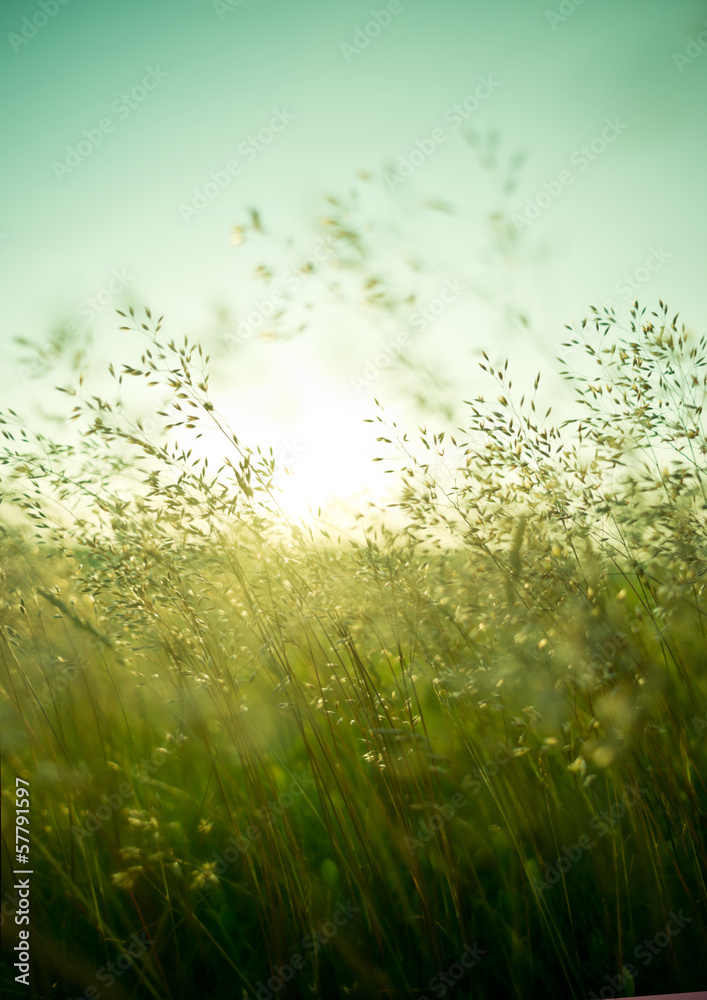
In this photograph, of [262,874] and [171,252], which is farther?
[171,252]

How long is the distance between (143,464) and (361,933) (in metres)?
1.03

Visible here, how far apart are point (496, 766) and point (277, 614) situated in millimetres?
535

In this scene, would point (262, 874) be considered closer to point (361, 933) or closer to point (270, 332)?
point (361, 933)

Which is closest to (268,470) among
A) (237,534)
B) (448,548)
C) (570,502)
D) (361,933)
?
(237,534)

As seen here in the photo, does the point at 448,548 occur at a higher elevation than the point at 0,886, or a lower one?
higher

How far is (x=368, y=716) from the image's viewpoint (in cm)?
121

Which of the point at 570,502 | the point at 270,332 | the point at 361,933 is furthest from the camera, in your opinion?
the point at 270,332

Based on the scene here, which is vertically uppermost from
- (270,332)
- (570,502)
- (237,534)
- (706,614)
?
(270,332)

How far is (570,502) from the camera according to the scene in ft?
4.02

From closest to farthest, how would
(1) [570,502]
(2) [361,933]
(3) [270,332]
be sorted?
(2) [361,933] → (1) [570,502] → (3) [270,332]

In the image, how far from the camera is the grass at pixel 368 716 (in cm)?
112

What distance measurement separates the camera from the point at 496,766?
118 cm

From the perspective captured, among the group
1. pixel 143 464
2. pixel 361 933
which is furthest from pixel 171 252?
pixel 361 933

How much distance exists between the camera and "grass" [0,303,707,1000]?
1125mm
